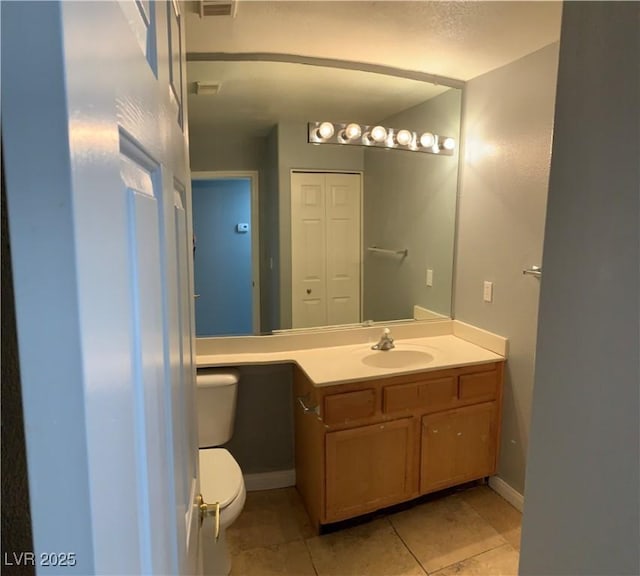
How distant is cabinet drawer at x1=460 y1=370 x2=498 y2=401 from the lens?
2.26m

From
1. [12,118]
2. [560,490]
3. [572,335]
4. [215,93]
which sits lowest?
[560,490]

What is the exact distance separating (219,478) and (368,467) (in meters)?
0.70

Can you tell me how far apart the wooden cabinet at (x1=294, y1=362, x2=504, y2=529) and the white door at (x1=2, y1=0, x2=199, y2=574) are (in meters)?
1.58

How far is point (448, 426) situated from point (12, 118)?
2.31m

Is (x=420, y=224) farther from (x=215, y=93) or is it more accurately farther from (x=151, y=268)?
(x=151, y=268)

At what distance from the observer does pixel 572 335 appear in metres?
0.89

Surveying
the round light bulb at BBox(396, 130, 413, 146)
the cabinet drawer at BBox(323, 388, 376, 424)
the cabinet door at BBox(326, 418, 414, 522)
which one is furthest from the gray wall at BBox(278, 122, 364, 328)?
the cabinet door at BBox(326, 418, 414, 522)

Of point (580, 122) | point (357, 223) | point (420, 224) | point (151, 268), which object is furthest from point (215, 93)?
point (151, 268)

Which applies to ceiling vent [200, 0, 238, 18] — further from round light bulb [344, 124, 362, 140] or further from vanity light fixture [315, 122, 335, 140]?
round light bulb [344, 124, 362, 140]

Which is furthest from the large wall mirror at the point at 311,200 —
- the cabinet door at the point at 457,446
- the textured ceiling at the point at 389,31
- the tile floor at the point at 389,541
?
the tile floor at the point at 389,541

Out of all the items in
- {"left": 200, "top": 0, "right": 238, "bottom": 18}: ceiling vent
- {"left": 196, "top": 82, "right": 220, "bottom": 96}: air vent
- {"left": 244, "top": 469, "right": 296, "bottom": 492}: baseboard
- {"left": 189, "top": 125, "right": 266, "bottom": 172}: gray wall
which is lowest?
{"left": 244, "top": 469, "right": 296, "bottom": 492}: baseboard

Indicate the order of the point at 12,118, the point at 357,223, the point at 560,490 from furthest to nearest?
the point at 357,223
the point at 560,490
the point at 12,118

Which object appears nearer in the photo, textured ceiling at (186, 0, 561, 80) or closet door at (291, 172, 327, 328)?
textured ceiling at (186, 0, 561, 80)

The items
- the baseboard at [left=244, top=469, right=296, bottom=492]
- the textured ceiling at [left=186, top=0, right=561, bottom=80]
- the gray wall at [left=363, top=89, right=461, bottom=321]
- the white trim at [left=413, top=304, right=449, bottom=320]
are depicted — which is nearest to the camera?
the textured ceiling at [left=186, top=0, right=561, bottom=80]
